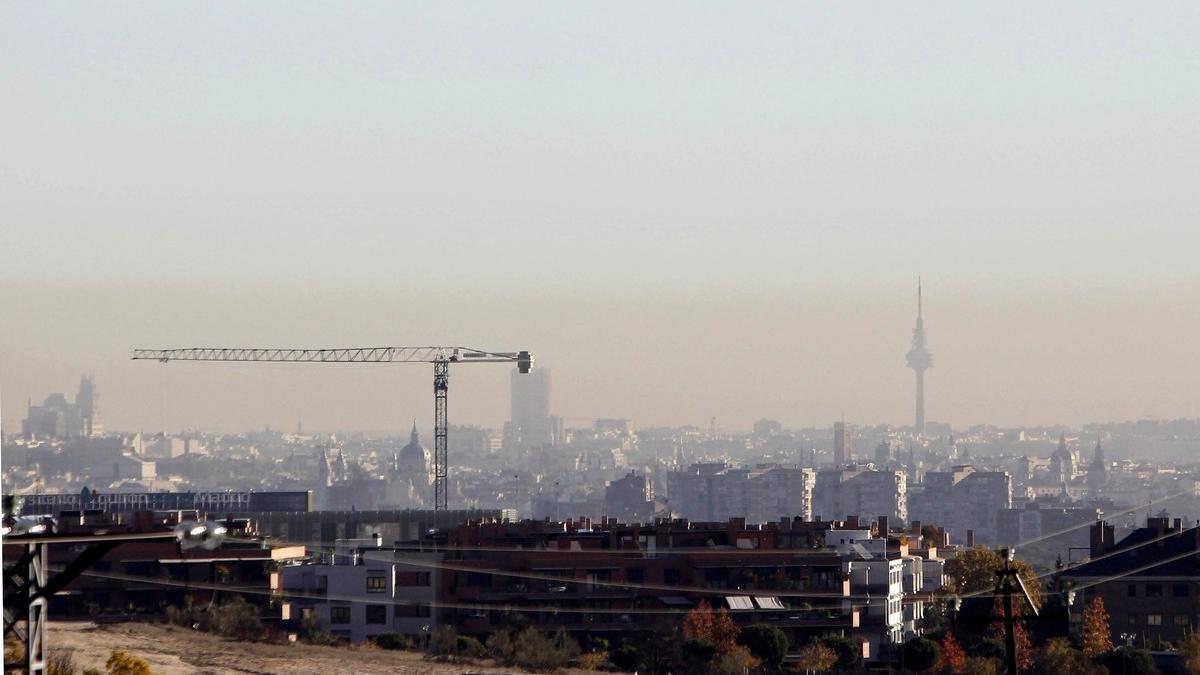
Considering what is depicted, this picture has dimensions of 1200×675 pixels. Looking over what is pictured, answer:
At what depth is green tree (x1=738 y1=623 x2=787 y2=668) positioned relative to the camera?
225ft

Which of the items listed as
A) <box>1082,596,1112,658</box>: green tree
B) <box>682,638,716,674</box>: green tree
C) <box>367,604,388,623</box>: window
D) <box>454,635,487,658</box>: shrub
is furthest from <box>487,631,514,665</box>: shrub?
<box>1082,596,1112,658</box>: green tree

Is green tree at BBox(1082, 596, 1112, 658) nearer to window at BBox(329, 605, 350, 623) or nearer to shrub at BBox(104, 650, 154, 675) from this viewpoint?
window at BBox(329, 605, 350, 623)

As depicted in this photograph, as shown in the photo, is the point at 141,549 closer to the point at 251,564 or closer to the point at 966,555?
the point at 251,564

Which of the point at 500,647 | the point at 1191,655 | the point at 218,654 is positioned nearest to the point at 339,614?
the point at 500,647

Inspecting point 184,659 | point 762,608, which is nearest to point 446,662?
point 184,659

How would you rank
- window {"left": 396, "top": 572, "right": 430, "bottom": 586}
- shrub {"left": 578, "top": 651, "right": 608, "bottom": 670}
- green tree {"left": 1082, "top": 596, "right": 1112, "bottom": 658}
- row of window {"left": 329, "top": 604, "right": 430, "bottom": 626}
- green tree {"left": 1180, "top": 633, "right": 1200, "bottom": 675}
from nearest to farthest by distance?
1. shrub {"left": 578, "top": 651, "right": 608, "bottom": 670}
2. green tree {"left": 1180, "top": 633, "right": 1200, "bottom": 675}
3. green tree {"left": 1082, "top": 596, "right": 1112, "bottom": 658}
4. row of window {"left": 329, "top": 604, "right": 430, "bottom": 626}
5. window {"left": 396, "top": 572, "right": 430, "bottom": 586}

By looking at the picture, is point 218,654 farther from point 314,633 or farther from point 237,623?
point 314,633

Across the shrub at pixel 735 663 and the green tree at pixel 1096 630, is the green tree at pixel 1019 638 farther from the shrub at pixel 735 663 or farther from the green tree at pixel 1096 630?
the shrub at pixel 735 663

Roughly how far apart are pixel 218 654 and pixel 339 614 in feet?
71.2

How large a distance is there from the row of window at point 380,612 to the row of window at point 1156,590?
2659cm

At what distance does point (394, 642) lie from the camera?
6525cm

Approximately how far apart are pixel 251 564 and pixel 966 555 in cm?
3340

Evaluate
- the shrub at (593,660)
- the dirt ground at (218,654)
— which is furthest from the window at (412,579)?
the dirt ground at (218,654)

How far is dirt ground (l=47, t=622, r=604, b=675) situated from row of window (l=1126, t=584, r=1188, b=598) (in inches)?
1346
